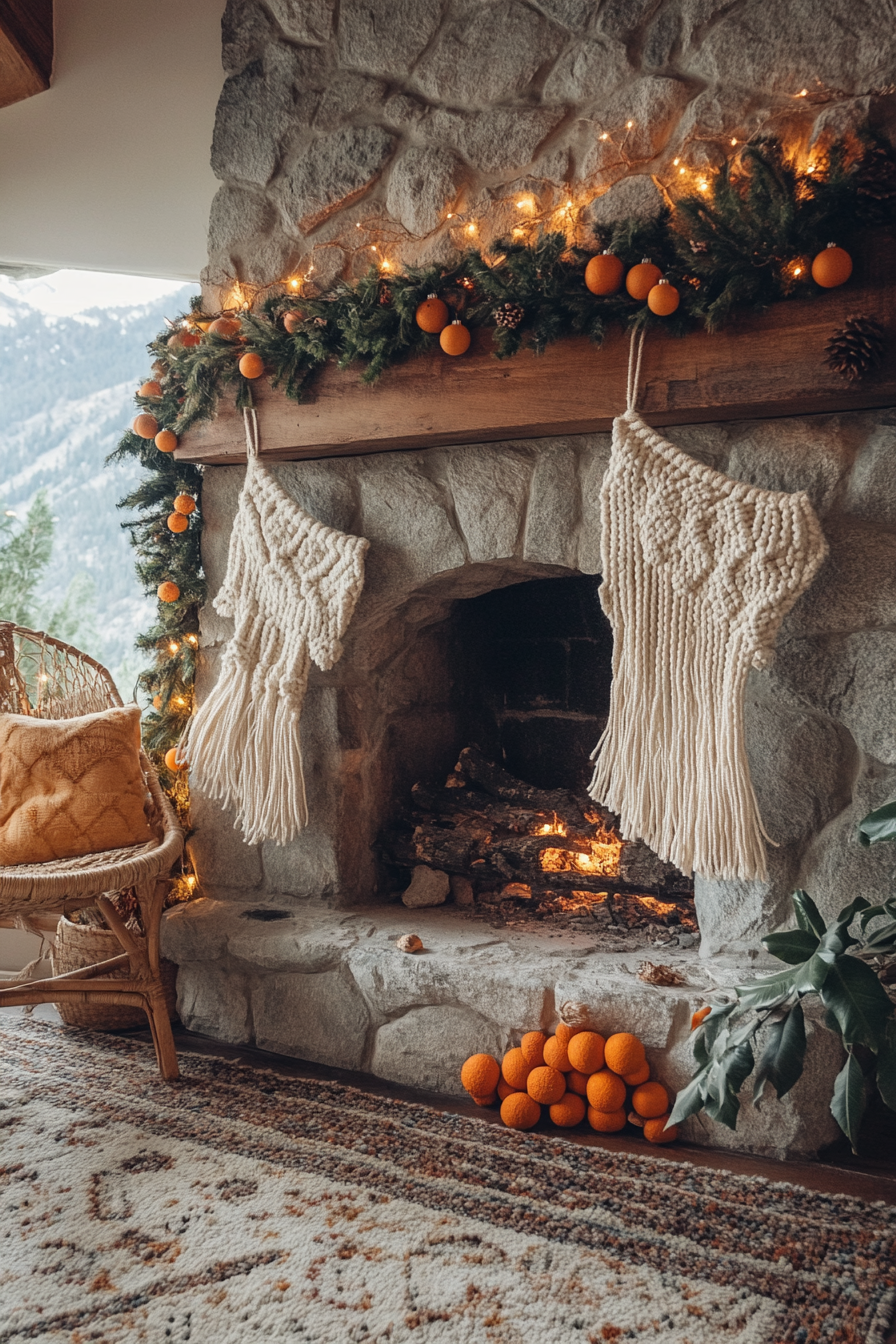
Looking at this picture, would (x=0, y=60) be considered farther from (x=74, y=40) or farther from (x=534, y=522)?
(x=534, y=522)

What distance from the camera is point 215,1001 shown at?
2031 mm

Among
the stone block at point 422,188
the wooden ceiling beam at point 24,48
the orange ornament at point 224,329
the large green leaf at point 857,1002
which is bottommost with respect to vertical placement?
the large green leaf at point 857,1002

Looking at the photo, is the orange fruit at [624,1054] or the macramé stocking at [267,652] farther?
the macramé stocking at [267,652]

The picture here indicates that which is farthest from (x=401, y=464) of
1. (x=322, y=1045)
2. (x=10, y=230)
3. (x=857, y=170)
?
(x=10, y=230)

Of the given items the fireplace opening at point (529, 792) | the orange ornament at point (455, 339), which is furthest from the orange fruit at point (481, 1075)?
the orange ornament at point (455, 339)

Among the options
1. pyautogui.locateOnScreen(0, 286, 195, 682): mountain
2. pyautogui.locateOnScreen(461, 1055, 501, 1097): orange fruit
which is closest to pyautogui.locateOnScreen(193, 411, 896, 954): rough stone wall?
pyautogui.locateOnScreen(461, 1055, 501, 1097): orange fruit

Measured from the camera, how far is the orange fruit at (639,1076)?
5.27ft

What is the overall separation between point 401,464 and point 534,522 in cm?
32

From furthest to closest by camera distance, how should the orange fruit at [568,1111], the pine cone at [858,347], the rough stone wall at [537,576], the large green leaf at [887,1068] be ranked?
1. the orange fruit at [568,1111]
2. the rough stone wall at [537,576]
3. the pine cone at [858,347]
4. the large green leaf at [887,1068]

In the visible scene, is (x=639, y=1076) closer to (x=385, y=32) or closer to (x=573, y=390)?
(x=573, y=390)

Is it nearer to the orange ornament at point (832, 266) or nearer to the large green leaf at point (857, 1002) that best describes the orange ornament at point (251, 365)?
the orange ornament at point (832, 266)

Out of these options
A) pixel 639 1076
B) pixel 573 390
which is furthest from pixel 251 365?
pixel 639 1076

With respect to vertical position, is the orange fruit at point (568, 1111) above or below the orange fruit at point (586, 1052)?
below

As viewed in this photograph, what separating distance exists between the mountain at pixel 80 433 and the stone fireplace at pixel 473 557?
1109mm
